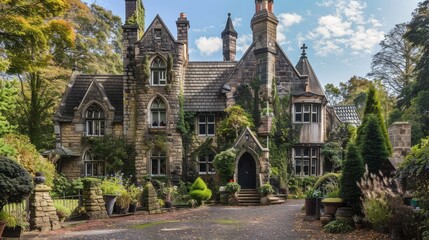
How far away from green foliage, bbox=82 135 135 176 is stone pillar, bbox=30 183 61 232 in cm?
1048

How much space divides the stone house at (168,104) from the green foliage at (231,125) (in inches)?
34.4

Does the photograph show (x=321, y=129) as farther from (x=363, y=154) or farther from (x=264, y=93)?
(x=363, y=154)

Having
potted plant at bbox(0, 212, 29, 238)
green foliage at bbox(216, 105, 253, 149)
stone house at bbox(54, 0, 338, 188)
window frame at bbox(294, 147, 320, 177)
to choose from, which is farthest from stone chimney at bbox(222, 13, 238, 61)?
potted plant at bbox(0, 212, 29, 238)

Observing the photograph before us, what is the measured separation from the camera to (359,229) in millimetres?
10570

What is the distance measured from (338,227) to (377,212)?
1498 millimetres

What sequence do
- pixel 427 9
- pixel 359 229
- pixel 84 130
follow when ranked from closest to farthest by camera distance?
pixel 359 229 → pixel 84 130 → pixel 427 9

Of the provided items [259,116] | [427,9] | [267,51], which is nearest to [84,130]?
[259,116]

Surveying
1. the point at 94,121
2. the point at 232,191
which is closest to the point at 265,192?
the point at 232,191

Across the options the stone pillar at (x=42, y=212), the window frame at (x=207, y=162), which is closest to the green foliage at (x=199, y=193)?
the window frame at (x=207, y=162)

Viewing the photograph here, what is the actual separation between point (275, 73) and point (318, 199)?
41.0 feet

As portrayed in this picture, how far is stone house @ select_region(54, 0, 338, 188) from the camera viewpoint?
920 inches

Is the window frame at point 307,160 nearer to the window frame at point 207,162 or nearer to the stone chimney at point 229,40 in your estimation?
the window frame at point 207,162

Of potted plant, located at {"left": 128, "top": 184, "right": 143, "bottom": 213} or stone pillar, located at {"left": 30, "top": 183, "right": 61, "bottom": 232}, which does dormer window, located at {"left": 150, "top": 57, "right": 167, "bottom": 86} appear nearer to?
potted plant, located at {"left": 128, "top": 184, "right": 143, "bottom": 213}

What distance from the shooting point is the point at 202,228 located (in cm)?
1191
